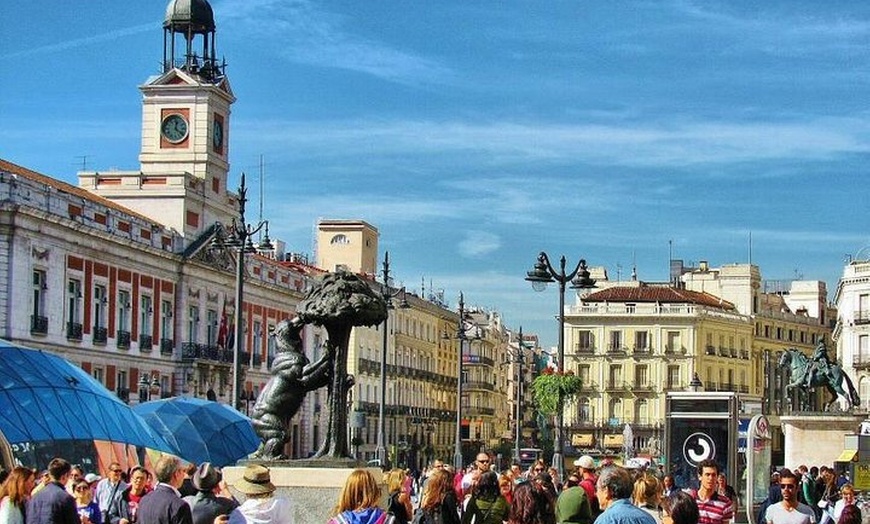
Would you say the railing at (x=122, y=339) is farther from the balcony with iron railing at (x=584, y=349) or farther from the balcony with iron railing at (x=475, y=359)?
the balcony with iron railing at (x=475, y=359)

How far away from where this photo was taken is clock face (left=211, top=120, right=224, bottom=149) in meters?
72.3

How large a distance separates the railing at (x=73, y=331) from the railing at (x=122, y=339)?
135 inches

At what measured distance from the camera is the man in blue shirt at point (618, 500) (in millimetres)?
10656

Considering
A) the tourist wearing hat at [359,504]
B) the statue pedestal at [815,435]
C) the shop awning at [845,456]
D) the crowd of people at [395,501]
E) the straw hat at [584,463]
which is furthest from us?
the statue pedestal at [815,435]

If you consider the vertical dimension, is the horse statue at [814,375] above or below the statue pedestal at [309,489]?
above

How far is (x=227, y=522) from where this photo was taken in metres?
11.7

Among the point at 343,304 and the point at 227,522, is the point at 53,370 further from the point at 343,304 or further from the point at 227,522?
the point at 227,522

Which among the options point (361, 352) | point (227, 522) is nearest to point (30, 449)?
point (227, 522)

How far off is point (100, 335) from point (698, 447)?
100 feet

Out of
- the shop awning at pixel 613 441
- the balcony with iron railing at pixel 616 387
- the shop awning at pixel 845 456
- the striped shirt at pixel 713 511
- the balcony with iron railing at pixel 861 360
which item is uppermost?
the balcony with iron railing at pixel 861 360

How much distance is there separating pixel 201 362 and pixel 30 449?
3490cm

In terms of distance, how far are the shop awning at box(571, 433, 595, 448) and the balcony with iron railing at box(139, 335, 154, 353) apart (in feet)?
166

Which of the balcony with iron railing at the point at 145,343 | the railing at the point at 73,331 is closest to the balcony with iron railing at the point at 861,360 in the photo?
the balcony with iron railing at the point at 145,343

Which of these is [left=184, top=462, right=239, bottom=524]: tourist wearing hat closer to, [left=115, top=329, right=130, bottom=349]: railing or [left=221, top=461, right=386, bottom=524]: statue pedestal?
[left=221, top=461, right=386, bottom=524]: statue pedestal
